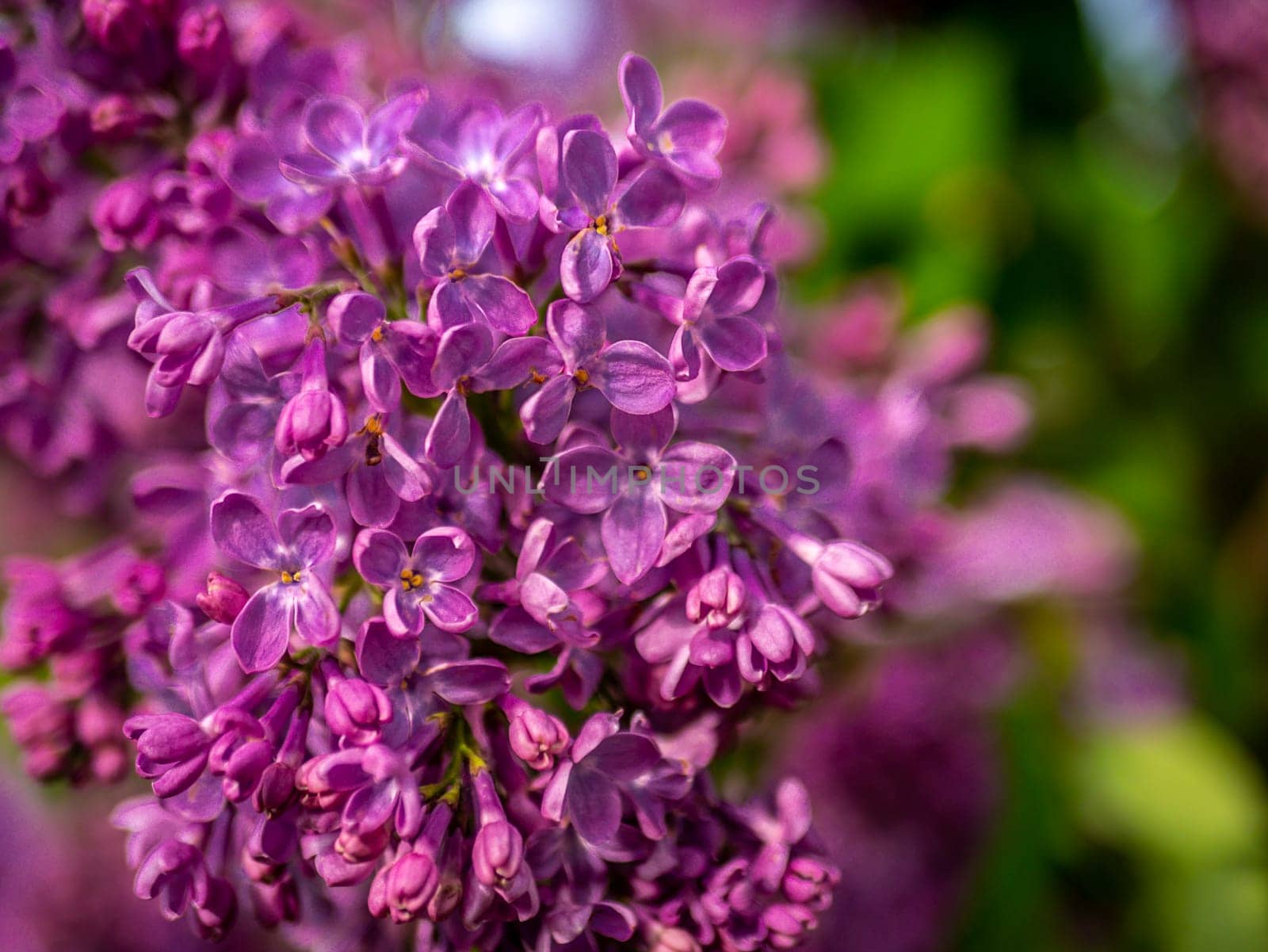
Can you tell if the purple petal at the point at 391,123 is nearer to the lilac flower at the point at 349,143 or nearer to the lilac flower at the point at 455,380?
the lilac flower at the point at 349,143

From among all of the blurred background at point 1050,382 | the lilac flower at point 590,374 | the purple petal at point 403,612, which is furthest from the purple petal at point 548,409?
the blurred background at point 1050,382

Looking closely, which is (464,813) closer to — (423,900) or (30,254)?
(423,900)

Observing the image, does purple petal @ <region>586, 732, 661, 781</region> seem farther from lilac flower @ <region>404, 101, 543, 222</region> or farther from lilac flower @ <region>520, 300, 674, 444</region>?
lilac flower @ <region>404, 101, 543, 222</region>

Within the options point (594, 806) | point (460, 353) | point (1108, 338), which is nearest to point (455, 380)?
point (460, 353)

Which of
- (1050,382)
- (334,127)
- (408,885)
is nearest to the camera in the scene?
(408,885)

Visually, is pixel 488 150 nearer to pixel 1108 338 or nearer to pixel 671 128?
pixel 671 128

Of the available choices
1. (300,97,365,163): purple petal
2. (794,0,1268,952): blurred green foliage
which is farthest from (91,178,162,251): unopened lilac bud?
(794,0,1268,952): blurred green foliage
